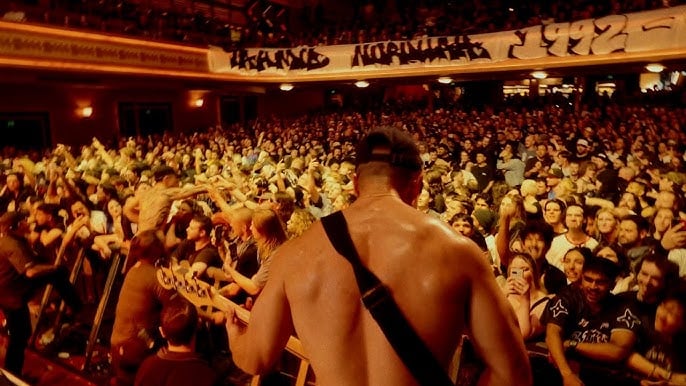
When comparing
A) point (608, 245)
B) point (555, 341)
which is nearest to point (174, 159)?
point (608, 245)

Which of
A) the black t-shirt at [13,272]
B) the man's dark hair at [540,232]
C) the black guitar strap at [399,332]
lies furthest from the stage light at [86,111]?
the black guitar strap at [399,332]

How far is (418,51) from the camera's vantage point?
12633mm

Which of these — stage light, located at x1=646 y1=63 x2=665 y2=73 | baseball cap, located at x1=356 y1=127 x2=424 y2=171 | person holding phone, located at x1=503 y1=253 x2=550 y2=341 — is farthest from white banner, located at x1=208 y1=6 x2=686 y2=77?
baseball cap, located at x1=356 y1=127 x2=424 y2=171

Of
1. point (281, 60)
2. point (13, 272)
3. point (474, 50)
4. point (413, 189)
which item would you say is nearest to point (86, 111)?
point (281, 60)

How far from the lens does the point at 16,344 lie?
4020mm

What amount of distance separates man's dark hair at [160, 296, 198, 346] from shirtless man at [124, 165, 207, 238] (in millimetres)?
1792

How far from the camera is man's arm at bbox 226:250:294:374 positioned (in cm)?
154

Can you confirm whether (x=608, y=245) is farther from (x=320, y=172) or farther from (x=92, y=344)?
(x=320, y=172)

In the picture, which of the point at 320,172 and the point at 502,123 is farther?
the point at 502,123

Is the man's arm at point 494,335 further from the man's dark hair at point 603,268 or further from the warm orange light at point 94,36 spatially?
the warm orange light at point 94,36

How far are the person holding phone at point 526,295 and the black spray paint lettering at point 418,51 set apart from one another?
29.9ft

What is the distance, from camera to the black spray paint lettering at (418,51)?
11.9 metres

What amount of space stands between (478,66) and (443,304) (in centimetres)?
1116

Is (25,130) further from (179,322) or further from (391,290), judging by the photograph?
(391,290)
